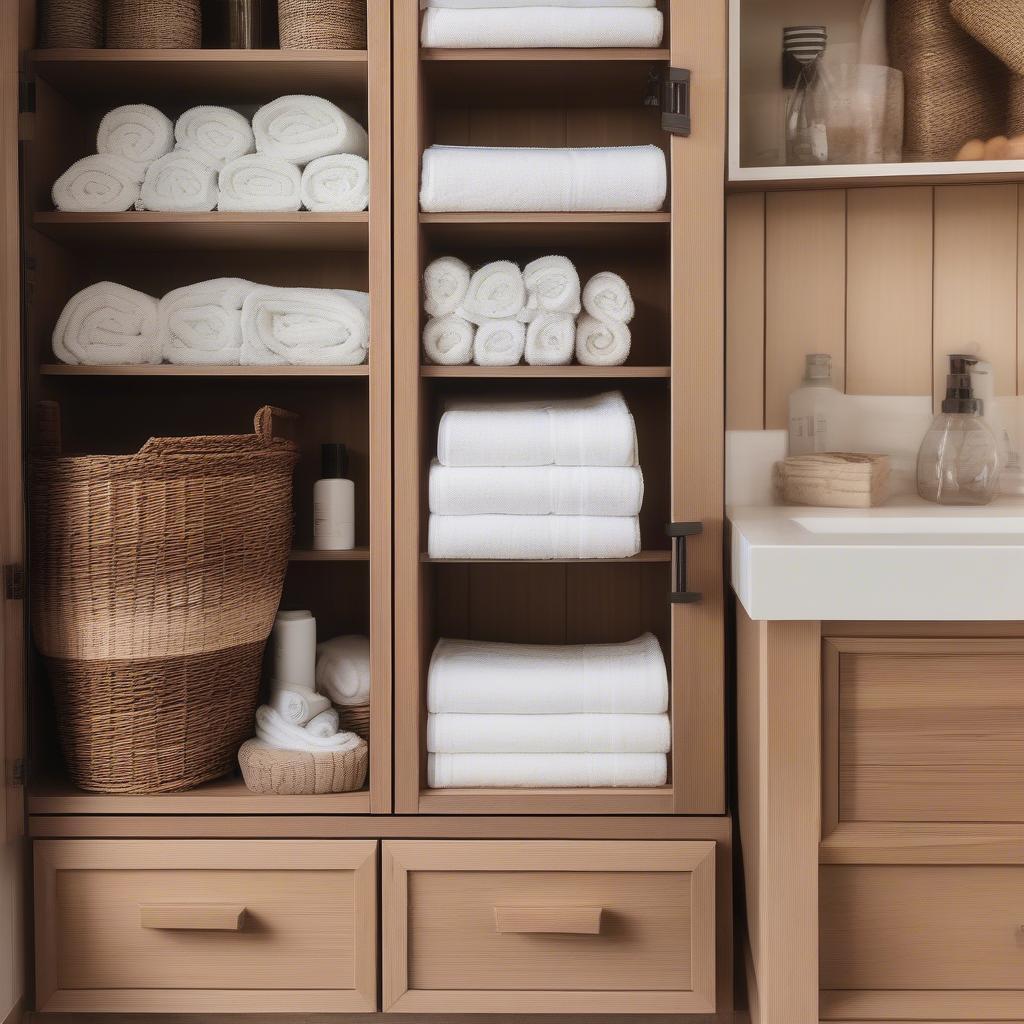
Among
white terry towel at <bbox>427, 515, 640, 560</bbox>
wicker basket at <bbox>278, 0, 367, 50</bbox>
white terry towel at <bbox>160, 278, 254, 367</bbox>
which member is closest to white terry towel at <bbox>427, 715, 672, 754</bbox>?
white terry towel at <bbox>427, 515, 640, 560</bbox>

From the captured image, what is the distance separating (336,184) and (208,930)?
1.12 m

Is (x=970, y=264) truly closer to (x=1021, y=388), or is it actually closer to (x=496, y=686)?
(x=1021, y=388)

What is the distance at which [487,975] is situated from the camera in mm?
1408

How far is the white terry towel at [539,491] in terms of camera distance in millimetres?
1415

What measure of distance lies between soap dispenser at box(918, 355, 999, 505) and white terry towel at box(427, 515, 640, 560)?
0.57 meters

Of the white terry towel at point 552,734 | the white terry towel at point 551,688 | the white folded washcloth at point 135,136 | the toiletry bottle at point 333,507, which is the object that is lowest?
the white terry towel at point 552,734

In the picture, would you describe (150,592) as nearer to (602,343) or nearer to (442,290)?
(442,290)

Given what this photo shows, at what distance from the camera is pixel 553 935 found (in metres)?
1.41

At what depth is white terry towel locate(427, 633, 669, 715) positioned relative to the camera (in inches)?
57.1

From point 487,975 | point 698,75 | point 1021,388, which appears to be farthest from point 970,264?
point 487,975

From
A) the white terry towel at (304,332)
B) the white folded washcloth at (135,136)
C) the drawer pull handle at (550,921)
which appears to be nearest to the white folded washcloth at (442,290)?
the white terry towel at (304,332)

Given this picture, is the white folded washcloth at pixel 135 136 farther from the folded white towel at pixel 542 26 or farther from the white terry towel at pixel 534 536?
the white terry towel at pixel 534 536

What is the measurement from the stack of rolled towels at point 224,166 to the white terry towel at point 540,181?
14cm

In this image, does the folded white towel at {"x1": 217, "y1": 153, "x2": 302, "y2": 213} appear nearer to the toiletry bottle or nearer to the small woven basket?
the toiletry bottle
